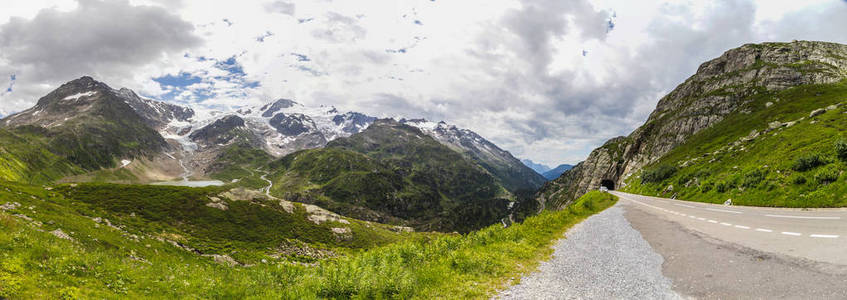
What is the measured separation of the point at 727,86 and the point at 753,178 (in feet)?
627

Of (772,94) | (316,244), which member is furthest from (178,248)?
(772,94)

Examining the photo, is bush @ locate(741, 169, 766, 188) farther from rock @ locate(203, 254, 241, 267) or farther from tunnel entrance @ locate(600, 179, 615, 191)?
tunnel entrance @ locate(600, 179, 615, 191)

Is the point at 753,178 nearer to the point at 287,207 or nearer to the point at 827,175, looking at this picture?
the point at 827,175

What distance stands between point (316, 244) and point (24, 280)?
134810mm

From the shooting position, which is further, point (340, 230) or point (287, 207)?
point (287, 207)

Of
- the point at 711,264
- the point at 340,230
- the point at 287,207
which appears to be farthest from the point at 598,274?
the point at 287,207

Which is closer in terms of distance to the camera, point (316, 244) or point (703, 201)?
point (703, 201)

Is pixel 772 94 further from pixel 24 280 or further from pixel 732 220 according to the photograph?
pixel 24 280

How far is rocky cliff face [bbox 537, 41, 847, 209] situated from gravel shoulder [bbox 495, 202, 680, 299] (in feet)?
492

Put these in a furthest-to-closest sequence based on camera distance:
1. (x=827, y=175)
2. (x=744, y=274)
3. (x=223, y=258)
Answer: (x=223, y=258)
(x=827, y=175)
(x=744, y=274)

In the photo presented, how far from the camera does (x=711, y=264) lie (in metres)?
12.6

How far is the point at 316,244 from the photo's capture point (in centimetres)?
13738

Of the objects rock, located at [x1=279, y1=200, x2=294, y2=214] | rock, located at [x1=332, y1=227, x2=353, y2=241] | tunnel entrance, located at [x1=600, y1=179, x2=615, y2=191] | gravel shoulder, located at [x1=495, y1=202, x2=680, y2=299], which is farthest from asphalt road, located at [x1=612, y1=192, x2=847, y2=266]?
rock, located at [x1=279, y1=200, x2=294, y2=214]

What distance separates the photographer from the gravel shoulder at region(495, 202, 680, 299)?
1045cm
